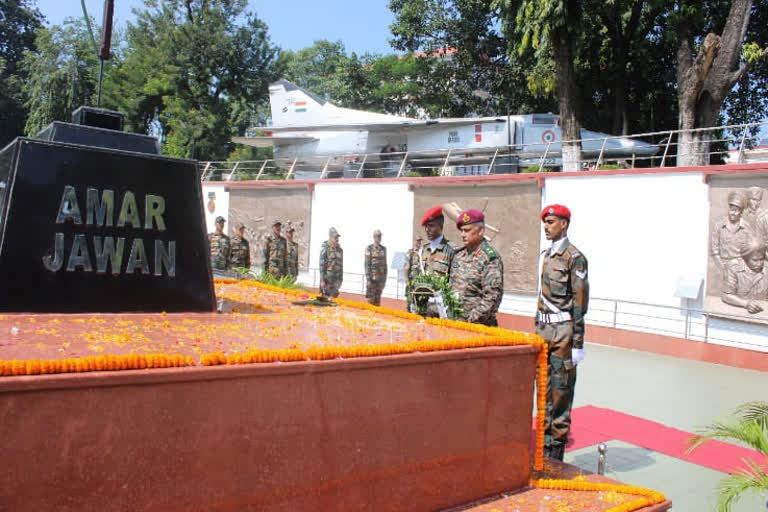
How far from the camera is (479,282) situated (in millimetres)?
4367

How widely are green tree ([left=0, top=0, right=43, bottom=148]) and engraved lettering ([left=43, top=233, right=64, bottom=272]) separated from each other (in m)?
38.8

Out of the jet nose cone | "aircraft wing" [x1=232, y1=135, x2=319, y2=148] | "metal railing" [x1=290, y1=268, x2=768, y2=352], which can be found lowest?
"metal railing" [x1=290, y1=268, x2=768, y2=352]

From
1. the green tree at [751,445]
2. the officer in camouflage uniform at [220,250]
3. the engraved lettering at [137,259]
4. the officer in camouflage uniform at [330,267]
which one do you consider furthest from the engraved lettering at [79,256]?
the officer in camouflage uniform at [330,267]

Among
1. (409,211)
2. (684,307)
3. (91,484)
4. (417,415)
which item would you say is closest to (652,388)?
(684,307)

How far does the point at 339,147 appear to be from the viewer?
26531 mm

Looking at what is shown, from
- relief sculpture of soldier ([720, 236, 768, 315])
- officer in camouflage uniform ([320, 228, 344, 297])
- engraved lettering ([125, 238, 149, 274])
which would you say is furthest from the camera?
officer in camouflage uniform ([320, 228, 344, 297])

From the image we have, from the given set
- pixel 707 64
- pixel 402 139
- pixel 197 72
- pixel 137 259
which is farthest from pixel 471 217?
pixel 197 72

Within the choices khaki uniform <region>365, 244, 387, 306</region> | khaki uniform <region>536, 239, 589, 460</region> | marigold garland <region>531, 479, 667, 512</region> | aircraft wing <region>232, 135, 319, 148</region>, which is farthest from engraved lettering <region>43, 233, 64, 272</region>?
aircraft wing <region>232, 135, 319, 148</region>

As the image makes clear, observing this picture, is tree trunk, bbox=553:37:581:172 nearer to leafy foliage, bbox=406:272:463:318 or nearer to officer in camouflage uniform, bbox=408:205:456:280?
officer in camouflage uniform, bbox=408:205:456:280

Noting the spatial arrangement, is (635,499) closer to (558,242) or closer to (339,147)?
(558,242)

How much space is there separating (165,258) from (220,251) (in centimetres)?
856

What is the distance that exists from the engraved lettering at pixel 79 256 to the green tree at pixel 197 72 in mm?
29468

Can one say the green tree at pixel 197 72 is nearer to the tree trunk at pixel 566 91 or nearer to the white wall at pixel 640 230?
the tree trunk at pixel 566 91

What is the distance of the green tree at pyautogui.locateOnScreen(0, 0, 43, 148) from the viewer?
36.5 metres
